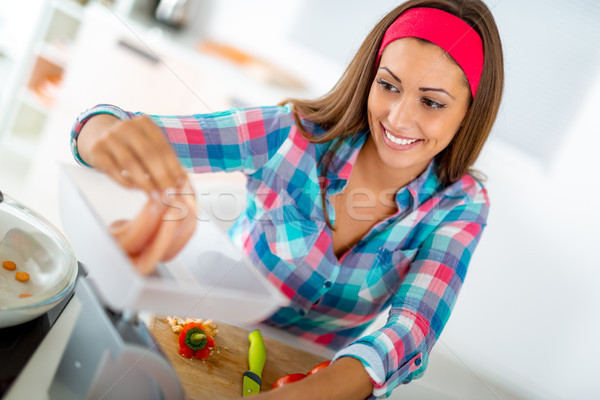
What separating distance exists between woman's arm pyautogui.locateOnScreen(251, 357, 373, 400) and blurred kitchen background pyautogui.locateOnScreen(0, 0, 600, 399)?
113 mm

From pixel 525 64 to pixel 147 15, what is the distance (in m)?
1.37

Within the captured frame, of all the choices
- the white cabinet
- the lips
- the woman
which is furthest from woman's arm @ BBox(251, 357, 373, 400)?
the white cabinet

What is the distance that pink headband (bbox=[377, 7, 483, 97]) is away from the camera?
19.6 inches

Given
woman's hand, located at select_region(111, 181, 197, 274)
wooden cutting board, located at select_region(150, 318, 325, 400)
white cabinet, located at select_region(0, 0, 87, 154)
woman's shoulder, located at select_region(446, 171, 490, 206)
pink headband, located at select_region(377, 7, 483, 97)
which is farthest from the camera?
white cabinet, located at select_region(0, 0, 87, 154)

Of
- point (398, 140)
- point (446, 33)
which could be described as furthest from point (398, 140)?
point (446, 33)

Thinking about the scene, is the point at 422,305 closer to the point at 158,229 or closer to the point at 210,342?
the point at 210,342

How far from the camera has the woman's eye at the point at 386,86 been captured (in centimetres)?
53

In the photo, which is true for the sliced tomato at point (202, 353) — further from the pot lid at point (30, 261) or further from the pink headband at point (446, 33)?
the pink headband at point (446, 33)

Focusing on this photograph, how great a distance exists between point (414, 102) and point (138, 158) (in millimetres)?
302

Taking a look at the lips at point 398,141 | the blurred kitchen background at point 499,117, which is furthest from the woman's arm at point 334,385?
the lips at point 398,141

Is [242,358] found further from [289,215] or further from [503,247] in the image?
[503,247]

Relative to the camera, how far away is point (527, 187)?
1.13 metres

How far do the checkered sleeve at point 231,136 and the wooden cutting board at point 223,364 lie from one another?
7.7 inches

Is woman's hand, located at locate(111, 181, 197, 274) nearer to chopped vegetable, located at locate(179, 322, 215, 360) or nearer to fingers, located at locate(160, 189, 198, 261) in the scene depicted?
fingers, located at locate(160, 189, 198, 261)
